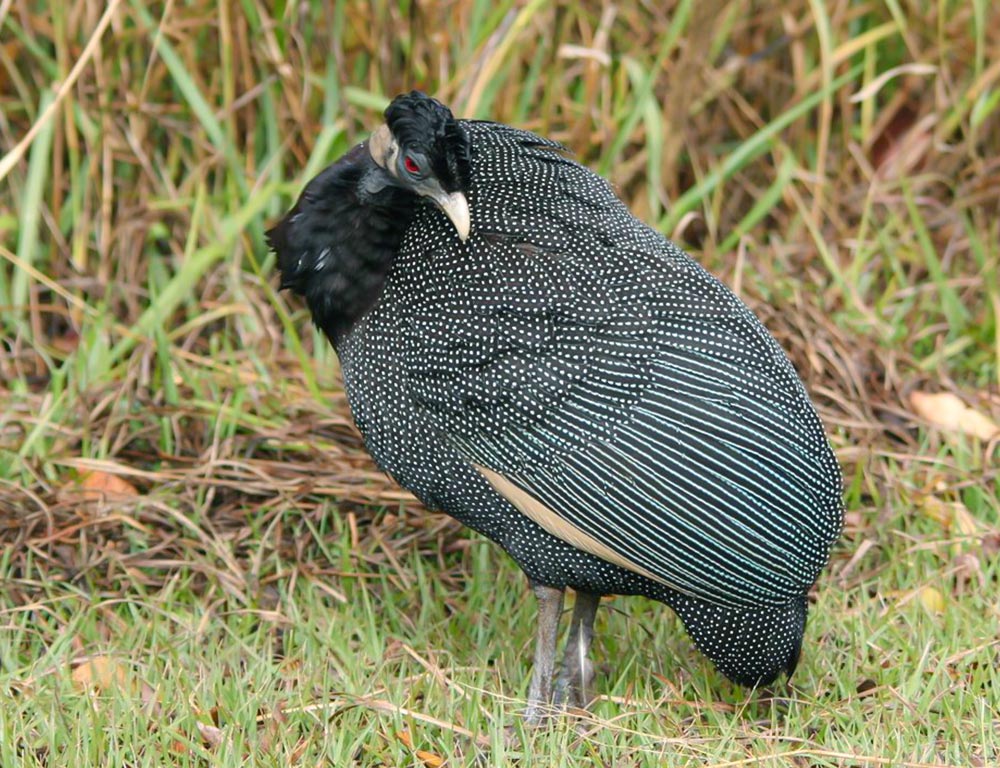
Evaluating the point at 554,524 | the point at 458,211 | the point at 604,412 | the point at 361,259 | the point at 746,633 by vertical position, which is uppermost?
the point at 458,211

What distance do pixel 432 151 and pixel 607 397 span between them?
0.59 m

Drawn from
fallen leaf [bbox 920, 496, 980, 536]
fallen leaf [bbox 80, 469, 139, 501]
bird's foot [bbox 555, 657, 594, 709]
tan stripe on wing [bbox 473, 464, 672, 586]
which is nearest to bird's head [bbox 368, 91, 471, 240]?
tan stripe on wing [bbox 473, 464, 672, 586]

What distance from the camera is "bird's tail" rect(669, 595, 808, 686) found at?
2875mm

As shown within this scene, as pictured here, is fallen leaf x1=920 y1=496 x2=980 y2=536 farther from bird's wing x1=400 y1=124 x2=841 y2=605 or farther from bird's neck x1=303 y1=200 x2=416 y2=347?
bird's neck x1=303 y1=200 x2=416 y2=347

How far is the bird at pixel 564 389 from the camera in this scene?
9.08 feet

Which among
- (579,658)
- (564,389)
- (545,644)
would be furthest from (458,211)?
(579,658)

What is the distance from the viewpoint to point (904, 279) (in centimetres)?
466

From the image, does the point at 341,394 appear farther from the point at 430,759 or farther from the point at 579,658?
the point at 430,759

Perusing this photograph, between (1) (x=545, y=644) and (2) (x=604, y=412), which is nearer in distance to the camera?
(2) (x=604, y=412)

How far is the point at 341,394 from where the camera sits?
→ 414cm

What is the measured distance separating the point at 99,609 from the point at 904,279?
2692mm

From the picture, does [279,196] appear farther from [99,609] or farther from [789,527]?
[789,527]

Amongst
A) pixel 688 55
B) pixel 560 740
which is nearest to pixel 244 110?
pixel 688 55

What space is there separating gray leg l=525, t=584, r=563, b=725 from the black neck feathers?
70 centimetres
